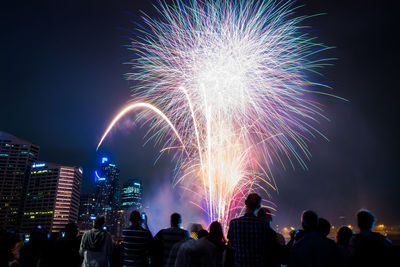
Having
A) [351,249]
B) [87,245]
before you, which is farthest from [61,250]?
[351,249]

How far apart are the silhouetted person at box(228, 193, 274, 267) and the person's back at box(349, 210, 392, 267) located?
128cm

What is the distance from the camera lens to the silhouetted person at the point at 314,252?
402 centimetres

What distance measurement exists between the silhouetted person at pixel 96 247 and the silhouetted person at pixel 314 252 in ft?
15.5

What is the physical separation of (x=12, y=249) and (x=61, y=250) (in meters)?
1.15

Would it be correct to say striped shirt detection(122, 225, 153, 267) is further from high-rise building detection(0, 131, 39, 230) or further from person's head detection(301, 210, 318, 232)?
high-rise building detection(0, 131, 39, 230)

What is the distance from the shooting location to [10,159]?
186m

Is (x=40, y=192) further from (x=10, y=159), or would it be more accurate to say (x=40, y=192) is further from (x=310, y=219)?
(x=310, y=219)

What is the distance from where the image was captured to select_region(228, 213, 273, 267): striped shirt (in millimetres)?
4621

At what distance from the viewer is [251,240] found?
469 centimetres

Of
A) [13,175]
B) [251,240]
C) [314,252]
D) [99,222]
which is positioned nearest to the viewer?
[314,252]

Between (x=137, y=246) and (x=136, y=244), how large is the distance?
51 mm

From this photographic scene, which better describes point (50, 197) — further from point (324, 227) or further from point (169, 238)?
point (324, 227)

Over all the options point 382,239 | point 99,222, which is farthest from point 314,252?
point 99,222

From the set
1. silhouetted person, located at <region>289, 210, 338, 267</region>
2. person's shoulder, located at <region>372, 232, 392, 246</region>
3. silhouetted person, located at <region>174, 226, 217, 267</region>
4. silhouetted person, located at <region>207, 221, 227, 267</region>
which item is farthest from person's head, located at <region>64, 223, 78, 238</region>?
person's shoulder, located at <region>372, 232, 392, 246</region>
